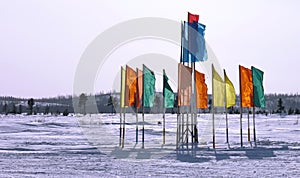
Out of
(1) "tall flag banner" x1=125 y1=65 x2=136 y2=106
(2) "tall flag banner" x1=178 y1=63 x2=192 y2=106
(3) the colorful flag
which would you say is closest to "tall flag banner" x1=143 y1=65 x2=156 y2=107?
(1) "tall flag banner" x1=125 y1=65 x2=136 y2=106

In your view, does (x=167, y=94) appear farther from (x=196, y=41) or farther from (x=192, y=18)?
(x=192, y=18)

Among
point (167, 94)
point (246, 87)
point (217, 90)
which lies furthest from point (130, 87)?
point (246, 87)

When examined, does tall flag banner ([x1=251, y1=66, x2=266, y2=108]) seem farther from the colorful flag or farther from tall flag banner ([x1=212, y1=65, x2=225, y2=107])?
the colorful flag

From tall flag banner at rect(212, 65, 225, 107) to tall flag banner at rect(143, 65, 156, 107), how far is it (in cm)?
283

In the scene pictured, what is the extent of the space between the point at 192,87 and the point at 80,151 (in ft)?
21.0

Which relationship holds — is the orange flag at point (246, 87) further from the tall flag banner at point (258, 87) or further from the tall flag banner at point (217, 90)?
the tall flag banner at point (217, 90)

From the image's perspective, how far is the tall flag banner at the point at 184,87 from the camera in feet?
67.4

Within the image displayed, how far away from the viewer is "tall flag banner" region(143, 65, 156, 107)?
2132 cm

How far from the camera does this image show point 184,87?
2053cm

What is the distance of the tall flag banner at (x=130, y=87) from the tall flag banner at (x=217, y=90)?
371cm

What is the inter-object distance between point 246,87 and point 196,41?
330 centimetres

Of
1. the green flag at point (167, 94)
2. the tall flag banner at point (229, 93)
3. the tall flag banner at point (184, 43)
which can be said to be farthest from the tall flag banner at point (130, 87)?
the tall flag banner at point (229, 93)

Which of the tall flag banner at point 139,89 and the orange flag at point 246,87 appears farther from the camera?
the orange flag at point 246,87

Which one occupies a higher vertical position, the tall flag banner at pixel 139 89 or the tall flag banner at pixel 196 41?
the tall flag banner at pixel 196 41
